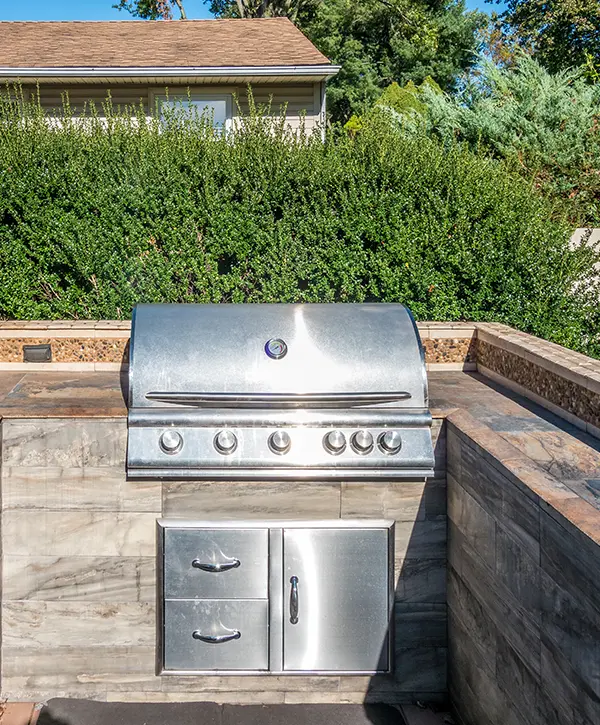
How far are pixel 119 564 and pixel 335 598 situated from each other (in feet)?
3.19

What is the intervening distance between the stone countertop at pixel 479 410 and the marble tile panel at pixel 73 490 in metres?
0.25

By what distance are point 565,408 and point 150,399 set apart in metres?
1.83

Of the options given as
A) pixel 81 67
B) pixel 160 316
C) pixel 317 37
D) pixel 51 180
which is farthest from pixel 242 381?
pixel 317 37

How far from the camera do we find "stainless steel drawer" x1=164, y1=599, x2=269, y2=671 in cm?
298

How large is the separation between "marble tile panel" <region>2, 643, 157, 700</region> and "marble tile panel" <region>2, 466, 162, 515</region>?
2.13ft

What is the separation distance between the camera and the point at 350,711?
3023 mm


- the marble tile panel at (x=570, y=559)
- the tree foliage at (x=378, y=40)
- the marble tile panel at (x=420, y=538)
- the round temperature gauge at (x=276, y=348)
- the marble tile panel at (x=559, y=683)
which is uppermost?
the marble tile panel at (x=570, y=559)

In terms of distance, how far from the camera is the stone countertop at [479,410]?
2.39 m

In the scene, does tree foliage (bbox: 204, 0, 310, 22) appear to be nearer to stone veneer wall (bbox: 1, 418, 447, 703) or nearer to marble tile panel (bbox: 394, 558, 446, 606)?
stone veneer wall (bbox: 1, 418, 447, 703)

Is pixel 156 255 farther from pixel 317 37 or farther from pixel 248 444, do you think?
pixel 317 37

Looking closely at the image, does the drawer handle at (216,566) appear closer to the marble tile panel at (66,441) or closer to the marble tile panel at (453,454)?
the marble tile panel at (66,441)

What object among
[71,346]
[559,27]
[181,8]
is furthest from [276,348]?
[181,8]

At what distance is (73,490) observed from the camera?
119 inches

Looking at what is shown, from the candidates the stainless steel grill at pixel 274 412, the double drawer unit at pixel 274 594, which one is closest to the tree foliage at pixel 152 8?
the stainless steel grill at pixel 274 412
